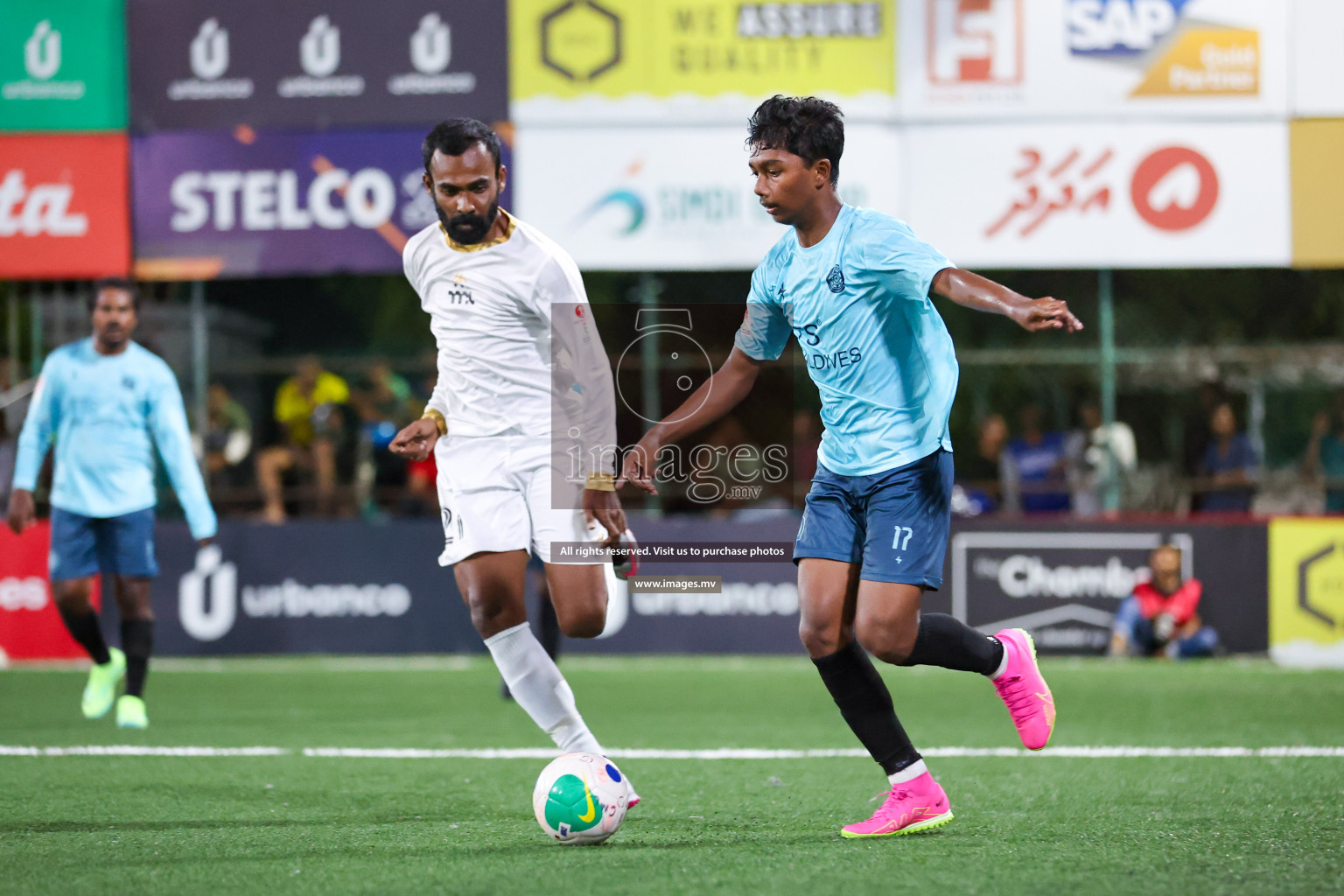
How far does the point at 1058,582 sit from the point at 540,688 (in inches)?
309

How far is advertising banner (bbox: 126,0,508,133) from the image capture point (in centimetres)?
1291

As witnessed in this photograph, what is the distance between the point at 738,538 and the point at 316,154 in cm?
481

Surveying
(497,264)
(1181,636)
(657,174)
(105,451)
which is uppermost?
(657,174)

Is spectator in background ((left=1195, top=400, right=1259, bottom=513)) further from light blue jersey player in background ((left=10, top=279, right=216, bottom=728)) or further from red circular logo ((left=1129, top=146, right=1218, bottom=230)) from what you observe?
light blue jersey player in background ((left=10, top=279, right=216, bottom=728))

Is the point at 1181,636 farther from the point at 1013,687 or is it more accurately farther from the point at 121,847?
the point at 121,847

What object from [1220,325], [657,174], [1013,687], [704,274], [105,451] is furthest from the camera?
[1220,325]

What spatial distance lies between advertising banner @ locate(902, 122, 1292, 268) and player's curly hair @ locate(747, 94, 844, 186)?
8082 mm

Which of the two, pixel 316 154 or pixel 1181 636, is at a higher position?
pixel 316 154

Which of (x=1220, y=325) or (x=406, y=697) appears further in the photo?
(x=1220, y=325)

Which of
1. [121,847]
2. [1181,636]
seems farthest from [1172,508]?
[121,847]

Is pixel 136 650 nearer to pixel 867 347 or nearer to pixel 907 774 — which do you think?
pixel 907 774

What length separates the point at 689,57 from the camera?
505 inches

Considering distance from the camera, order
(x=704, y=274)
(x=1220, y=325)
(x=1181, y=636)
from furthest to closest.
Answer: (x=1220, y=325)
(x=704, y=274)
(x=1181, y=636)

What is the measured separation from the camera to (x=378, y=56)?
511 inches
